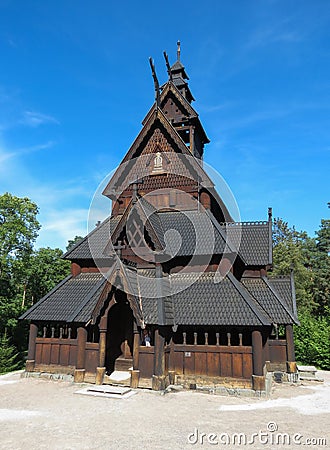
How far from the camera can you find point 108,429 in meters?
7.52

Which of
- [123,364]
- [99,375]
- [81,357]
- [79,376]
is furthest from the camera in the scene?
[123,364]

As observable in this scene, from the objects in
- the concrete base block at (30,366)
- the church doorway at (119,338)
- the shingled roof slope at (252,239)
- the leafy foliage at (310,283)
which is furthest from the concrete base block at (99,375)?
the leafy foliage at (310,283)

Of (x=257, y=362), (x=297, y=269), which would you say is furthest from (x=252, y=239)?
(x=297, y=269)

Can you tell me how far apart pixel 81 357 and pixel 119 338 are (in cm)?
196

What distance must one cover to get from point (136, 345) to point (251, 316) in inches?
156

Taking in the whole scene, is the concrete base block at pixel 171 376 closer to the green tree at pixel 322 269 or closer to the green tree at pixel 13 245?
the green tree at pixel 13 245

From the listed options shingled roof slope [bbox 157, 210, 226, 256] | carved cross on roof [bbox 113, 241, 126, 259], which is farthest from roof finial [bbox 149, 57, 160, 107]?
carved cross on roof [bbox 113, 241, 126, 259]

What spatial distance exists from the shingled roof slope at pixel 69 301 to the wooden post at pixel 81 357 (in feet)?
1.60

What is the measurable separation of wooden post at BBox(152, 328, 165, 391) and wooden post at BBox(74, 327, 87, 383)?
2.78 meters

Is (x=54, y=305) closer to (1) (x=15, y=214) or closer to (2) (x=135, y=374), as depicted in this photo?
(2) (x=135, y=374)

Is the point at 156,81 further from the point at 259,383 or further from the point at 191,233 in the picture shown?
the point at 259,383

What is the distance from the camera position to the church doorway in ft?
43.0

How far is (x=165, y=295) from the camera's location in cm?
1264

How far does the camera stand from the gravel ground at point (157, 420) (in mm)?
6875
